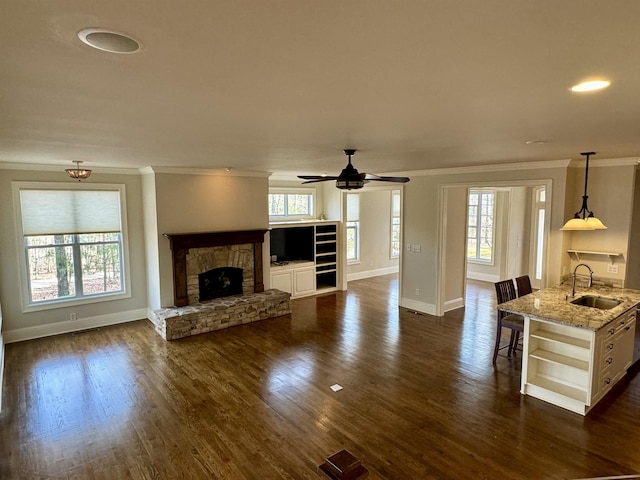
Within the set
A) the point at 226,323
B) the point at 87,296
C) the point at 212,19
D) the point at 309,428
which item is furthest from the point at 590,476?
the point at 87,296

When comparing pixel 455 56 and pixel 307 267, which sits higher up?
pixel 455 56

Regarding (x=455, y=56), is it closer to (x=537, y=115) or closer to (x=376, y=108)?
(x=376, y=108)

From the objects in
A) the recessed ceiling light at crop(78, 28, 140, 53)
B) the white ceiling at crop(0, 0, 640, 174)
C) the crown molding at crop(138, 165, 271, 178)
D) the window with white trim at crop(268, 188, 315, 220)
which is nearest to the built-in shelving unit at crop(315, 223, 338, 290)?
the window with white trim at crop(268, 188, 315, 220)

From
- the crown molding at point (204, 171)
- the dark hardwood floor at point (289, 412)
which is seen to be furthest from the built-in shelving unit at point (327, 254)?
the dark hardwood floor at point (289, 412)

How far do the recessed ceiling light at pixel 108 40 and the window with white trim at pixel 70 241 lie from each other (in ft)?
18.3

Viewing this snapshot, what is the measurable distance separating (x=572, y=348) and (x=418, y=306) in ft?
11.2

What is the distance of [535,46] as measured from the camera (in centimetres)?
139

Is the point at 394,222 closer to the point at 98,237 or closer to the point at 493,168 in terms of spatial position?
the point at 493,168

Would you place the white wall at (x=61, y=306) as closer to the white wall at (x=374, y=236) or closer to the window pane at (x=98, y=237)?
the window pane at (x=98, y=237)

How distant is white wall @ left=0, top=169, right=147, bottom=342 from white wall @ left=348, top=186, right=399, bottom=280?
5302 millimetres

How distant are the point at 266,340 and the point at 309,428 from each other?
2.41 metres

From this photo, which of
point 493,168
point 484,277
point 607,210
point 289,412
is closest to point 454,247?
point 493,168

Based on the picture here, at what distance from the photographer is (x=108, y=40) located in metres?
1.33

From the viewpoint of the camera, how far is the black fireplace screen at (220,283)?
687 centimetres
